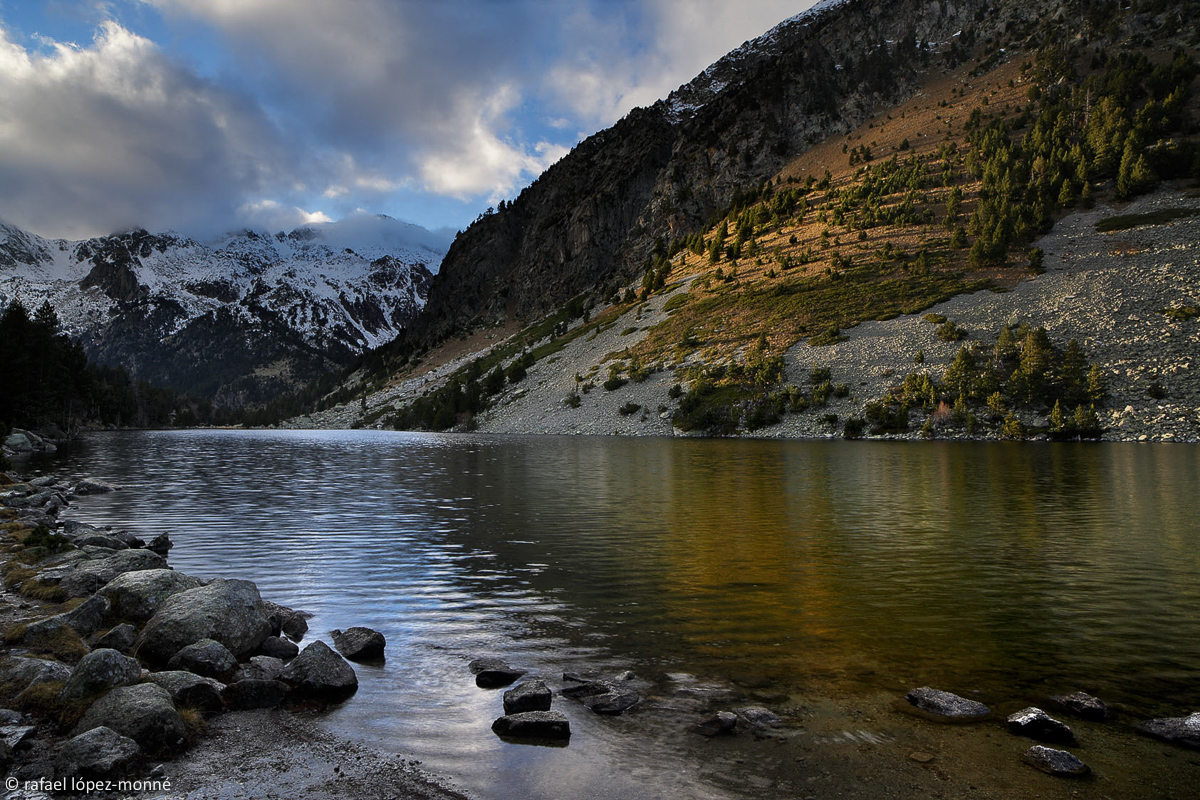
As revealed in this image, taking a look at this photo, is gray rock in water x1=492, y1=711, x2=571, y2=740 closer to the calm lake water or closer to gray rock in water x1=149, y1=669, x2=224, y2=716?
the calm lake water

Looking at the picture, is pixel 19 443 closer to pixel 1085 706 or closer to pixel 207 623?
pixel 207 623

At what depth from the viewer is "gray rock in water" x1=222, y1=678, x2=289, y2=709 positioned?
357 inches

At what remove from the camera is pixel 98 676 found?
26.9ft

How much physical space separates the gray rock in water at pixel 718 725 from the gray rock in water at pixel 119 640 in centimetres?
925

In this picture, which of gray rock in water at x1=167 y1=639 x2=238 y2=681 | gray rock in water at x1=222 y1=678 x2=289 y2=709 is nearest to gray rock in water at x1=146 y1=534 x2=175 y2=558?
gray rock in water at x1=167 y1=639 x2=238 y2=681

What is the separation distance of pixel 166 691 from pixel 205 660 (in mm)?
1546

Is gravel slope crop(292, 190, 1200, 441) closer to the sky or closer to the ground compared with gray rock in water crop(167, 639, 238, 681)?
closer to the sky

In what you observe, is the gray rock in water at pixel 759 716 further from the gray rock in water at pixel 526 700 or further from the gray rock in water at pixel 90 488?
the gray rock in water at pixel 90 488

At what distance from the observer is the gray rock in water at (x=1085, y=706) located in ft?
27.4

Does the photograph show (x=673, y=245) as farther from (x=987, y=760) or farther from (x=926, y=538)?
(x=987, y=760)

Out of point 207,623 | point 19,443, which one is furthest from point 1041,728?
point 19,443

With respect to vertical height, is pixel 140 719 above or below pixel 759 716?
above

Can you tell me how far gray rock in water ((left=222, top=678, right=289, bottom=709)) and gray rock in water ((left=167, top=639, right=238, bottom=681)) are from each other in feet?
2.32

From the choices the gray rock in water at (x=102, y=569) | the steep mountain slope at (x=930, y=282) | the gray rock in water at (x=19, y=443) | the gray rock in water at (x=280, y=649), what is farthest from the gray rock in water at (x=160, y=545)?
the steep mountain slope at (x=930, y=282)
